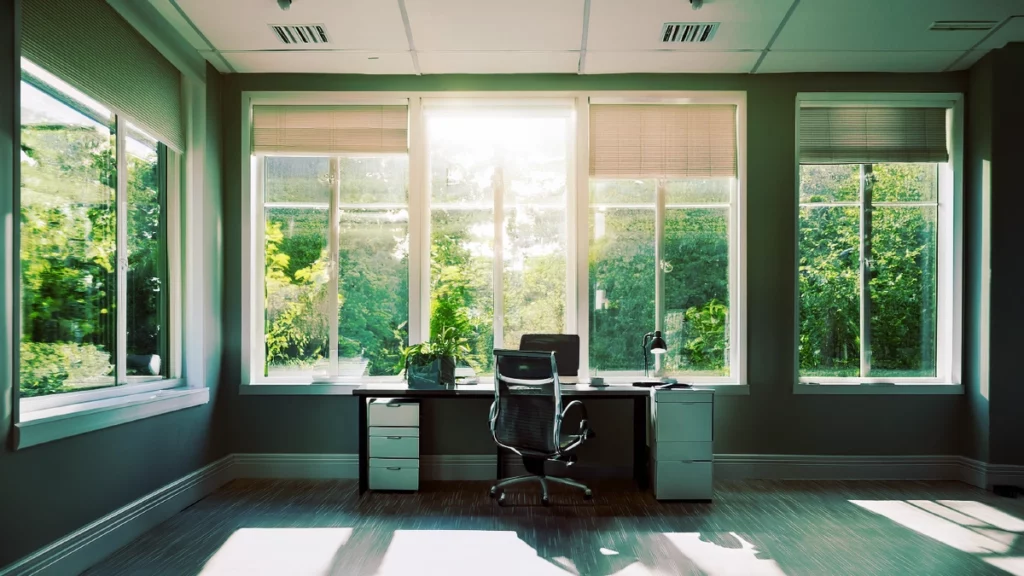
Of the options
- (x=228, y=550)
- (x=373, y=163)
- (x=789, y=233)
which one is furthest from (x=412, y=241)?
(x=789, y=233)

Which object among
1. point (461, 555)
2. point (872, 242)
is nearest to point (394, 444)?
point (461, 555)

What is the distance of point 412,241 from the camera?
5.60 metres

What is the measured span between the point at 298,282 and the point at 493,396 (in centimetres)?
207

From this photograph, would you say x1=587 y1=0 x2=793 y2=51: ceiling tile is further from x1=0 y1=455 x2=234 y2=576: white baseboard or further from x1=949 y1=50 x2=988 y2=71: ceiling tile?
x1=0 y1=455 x2=234 y2=576: white baseboard

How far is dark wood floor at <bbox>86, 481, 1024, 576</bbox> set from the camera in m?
3.58

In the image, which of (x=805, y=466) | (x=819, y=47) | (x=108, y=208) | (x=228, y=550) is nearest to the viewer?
(x=228, y=550)

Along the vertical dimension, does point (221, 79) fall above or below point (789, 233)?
above

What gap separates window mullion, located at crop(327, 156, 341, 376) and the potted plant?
2.64 feet

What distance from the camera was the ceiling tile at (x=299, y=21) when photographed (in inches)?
169

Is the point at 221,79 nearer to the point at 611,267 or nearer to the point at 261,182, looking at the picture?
the point at 261,182

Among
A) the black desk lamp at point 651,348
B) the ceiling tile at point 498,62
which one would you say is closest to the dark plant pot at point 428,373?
the black desk lamp at point 651,348

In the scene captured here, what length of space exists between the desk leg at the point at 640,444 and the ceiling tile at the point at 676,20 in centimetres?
279

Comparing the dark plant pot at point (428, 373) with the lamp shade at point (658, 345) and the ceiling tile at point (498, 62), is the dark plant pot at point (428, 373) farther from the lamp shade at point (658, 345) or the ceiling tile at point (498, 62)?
the ceiling tile at point (498, 62)

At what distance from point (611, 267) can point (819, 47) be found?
A: 92.2 inches
